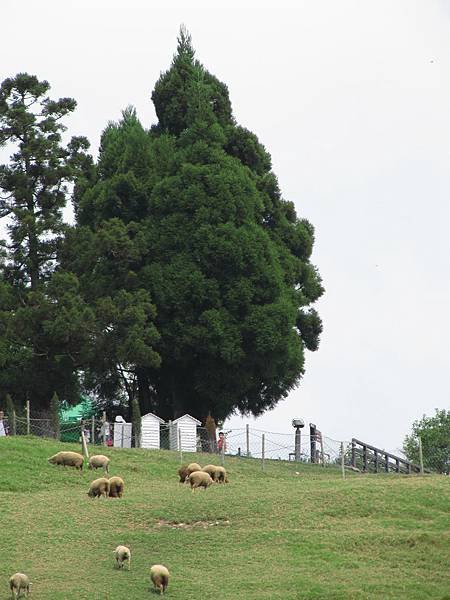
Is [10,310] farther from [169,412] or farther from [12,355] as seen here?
[169,412]

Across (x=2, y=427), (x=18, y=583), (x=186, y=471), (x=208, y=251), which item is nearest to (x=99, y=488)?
(x=186, y=471)

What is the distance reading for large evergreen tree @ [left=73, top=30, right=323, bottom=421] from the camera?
68.4 meters

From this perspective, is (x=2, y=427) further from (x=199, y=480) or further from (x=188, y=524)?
(x=188, y=524)

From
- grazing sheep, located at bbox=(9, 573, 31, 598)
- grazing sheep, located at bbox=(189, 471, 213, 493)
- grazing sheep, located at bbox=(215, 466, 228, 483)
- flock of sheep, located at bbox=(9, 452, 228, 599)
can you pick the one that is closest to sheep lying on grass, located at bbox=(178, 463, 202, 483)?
flock of sheep, located at bbox=(9, 452, 228, 599)

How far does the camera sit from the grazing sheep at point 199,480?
161ft

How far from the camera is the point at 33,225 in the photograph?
226 ft

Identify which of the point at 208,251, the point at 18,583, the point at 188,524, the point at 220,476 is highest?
the point at 208,251

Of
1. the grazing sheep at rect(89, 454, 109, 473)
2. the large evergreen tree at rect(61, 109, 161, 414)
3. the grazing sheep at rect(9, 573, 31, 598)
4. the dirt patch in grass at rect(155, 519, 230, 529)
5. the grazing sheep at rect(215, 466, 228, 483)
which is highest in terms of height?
the large evergreen tree at rect(61, 109, 161, 414)

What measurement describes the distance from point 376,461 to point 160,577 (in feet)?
82.3

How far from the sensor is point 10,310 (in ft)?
224

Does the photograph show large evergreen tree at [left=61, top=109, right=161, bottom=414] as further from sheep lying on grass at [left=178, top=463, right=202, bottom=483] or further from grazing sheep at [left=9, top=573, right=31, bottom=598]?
grazing sheep at [left=9, top=573, right=31, bottom=598]

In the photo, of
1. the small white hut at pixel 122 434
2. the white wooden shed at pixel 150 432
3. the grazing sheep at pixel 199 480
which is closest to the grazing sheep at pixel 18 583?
the grazing sheep at pixel 199 480

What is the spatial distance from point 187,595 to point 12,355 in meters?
33.2

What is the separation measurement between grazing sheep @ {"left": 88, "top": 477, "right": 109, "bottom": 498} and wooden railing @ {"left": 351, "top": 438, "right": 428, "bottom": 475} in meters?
15.8
